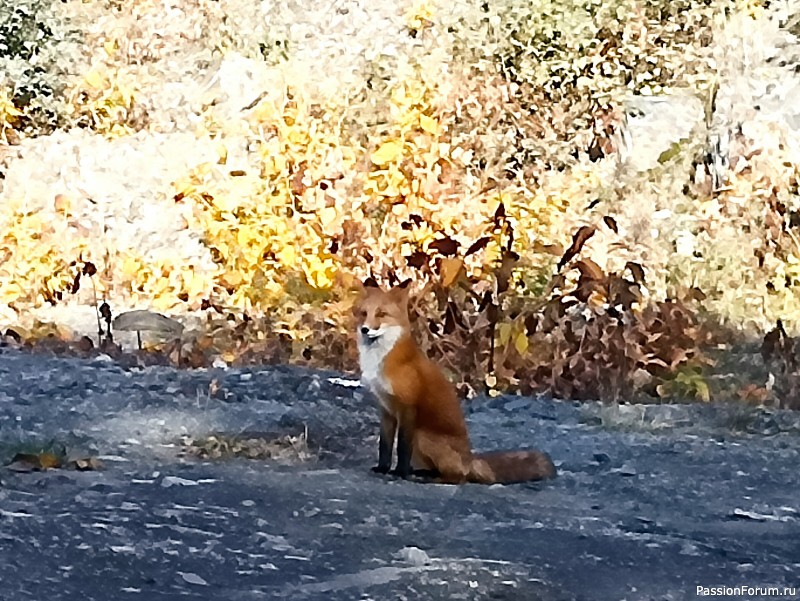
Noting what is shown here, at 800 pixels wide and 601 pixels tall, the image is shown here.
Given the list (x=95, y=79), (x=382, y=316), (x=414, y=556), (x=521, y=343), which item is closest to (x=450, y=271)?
(x=521, y=343)

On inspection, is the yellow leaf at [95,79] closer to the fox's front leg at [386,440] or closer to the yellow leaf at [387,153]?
the yellow leaf at [387,153]

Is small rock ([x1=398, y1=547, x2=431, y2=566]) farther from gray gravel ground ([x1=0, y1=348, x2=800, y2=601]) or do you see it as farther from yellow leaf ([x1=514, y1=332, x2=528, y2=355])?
yellow leaf ([x1=514, y1=332, x2=528, y2=355])

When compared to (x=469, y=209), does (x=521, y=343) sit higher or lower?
lower

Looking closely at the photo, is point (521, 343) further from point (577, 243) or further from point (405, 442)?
point (405, 442)

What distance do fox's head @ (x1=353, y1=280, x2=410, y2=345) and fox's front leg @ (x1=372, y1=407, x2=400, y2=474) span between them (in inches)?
7.0

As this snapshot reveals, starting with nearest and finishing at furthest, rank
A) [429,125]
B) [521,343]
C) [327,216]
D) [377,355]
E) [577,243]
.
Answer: [377,355], [521,343], [577,243], [327,216], [429,125]

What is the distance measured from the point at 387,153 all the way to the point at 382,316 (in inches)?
92.5

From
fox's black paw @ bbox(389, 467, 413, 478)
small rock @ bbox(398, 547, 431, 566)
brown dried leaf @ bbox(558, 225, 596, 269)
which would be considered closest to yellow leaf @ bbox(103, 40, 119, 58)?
brown dried leaf @ bbox(558, 225, 596, 269)

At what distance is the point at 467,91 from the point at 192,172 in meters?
1.26

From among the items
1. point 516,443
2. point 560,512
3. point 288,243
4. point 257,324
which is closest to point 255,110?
point 288,243

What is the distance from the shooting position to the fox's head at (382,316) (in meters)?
3.04

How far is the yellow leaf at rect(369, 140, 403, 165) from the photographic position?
5.30m

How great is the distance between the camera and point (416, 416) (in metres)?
2.95

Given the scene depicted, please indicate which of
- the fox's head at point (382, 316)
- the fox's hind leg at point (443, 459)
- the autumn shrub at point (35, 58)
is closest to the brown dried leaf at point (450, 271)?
the fox's head at point (382, 316)
